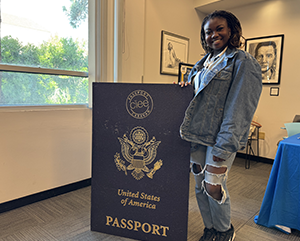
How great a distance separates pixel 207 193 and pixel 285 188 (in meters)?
0.75

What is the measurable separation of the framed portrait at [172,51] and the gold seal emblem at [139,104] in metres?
2.11

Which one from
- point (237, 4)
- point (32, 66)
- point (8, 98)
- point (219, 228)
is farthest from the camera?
point (237, 4)

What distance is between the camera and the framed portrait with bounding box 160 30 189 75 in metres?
3.55

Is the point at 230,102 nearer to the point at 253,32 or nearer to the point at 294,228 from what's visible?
the point at 294,228

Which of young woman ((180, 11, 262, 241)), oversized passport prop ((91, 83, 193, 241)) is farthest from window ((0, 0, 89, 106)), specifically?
young woman ((180, 11, 262, 241))

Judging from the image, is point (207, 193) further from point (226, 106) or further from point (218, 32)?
point (218, 32)

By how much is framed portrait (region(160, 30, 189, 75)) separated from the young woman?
2124 millimetres

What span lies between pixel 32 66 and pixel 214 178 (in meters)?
1.97

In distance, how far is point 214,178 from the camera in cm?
142

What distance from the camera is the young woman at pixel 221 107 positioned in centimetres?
130

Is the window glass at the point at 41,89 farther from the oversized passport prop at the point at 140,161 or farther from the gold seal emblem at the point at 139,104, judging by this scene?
the gold seal emblem at the point at 139,104

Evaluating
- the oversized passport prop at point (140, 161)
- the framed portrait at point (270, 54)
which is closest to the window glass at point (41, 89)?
the oversized passport prop at point (140, 161)

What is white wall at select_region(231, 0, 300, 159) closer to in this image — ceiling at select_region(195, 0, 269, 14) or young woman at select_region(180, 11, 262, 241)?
ceiling at select_region(195, 0, 269, 14)

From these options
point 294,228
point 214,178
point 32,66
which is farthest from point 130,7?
point 294,228
